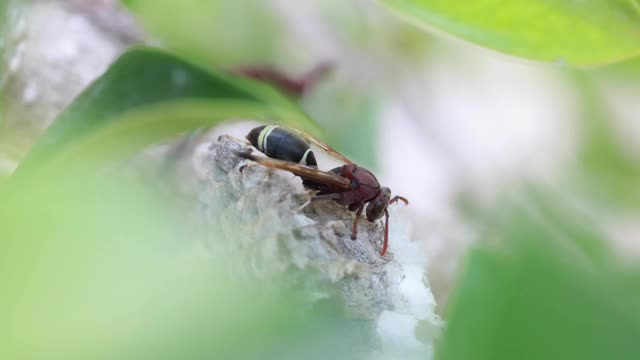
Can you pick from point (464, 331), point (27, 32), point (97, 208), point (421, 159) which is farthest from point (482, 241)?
point (421, 159)

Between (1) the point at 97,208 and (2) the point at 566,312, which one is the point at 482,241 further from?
(1) the point at 97,208

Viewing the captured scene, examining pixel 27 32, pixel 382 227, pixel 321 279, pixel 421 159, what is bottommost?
pixel 321 279

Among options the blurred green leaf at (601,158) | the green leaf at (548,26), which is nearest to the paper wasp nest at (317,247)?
the green leaf at (548,26)

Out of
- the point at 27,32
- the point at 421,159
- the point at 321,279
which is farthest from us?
the point at 421,159

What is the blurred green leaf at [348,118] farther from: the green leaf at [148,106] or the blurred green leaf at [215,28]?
the green leaf at [148,106]

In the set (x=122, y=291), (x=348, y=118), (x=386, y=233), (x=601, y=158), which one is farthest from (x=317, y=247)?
(x=601, y=158)

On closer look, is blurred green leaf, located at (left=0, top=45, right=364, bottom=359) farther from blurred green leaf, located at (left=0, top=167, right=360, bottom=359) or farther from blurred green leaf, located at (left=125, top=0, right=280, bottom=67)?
blurred green leaf, located at (left=125, top=0, right=280, bottom=67)
